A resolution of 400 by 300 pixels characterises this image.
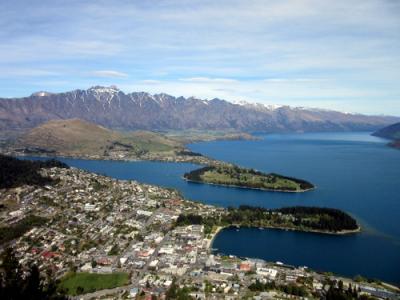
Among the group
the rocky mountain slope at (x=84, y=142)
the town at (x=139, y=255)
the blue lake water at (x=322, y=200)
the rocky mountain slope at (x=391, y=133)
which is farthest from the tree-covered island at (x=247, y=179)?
the rocky mountain slope at (x=391, y=133)

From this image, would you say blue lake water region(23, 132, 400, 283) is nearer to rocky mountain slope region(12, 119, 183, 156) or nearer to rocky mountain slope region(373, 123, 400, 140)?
rocky mountain slope region(12, 119, 183, 156)

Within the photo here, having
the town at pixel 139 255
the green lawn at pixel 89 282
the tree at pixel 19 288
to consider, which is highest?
the tree at pixel 19 288

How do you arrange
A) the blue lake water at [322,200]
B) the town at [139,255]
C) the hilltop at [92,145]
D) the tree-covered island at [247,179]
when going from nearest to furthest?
the town at [139,255]
the blue lake water at [322,200]
the tree-covered island at [247,179]
the hilltop at [92,145]

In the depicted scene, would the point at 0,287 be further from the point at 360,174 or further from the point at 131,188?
the point at 360,174

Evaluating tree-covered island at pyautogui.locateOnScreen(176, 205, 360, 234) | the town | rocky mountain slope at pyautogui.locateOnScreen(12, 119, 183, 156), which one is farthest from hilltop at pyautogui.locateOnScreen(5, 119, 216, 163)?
tree-covered island at pyautogui.locateOnScreen(176, 205, 360, 234)

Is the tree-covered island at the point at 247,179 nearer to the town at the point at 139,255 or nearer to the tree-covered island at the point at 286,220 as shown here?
the tree-covered island at the point at 286,220

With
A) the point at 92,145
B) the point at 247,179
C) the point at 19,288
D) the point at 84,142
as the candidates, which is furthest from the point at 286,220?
the point at 84,142

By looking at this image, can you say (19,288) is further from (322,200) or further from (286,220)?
(322,200)
